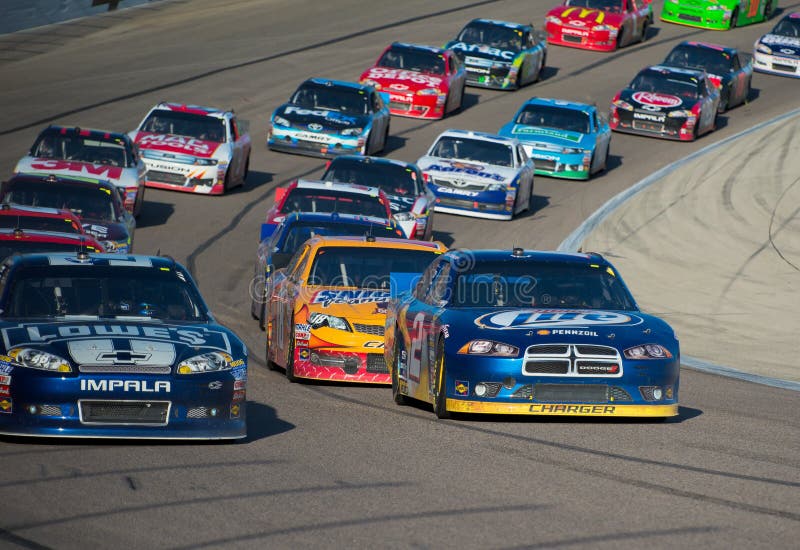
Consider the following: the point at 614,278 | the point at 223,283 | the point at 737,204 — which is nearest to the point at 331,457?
the point at 614,278

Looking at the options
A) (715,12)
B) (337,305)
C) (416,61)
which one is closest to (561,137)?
(416,61)

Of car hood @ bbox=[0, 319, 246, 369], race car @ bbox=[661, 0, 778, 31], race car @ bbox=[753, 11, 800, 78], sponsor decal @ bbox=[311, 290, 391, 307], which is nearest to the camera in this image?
car hood @ bbox=[0, 319, 246, 369]

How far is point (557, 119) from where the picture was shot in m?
31.3

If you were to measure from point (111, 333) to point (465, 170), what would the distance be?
687 inches

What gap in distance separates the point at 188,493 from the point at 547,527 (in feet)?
6.53

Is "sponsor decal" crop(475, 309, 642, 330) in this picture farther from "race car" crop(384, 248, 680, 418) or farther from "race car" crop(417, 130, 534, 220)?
"race car" crop(417, 130, 534, 220)

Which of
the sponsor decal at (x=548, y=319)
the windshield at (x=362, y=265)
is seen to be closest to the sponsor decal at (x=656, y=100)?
the windshield at (x=362, y=265)

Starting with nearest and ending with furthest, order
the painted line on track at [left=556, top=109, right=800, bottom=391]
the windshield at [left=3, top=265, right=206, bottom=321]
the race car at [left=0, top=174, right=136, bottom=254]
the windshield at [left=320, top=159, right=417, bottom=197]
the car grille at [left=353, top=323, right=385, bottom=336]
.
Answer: the windshield at [left=3, top=265, right=206, bottom=321] < the car grille at [left=353, top=323, right=385, bottom=336] < the painted line on track at [left=556, top=109, right=800, bottom=391] < the race car at [left=0, top=174, right=136, bottom=254] < the windshield at [left=320, top=159, right=417, bottom=197]

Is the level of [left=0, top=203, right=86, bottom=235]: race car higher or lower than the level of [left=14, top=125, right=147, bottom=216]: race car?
higher

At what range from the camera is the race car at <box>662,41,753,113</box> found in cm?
3806

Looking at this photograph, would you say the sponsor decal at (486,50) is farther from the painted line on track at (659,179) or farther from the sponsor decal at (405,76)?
the painted line on track at (659,179)

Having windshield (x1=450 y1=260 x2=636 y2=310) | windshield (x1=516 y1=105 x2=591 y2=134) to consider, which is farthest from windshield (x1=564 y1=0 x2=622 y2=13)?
windshield (x1=450 y1=260 x2=636 y2=310)

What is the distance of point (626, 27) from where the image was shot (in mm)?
44406

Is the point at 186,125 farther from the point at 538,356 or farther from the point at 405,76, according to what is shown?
the point at 538,356
